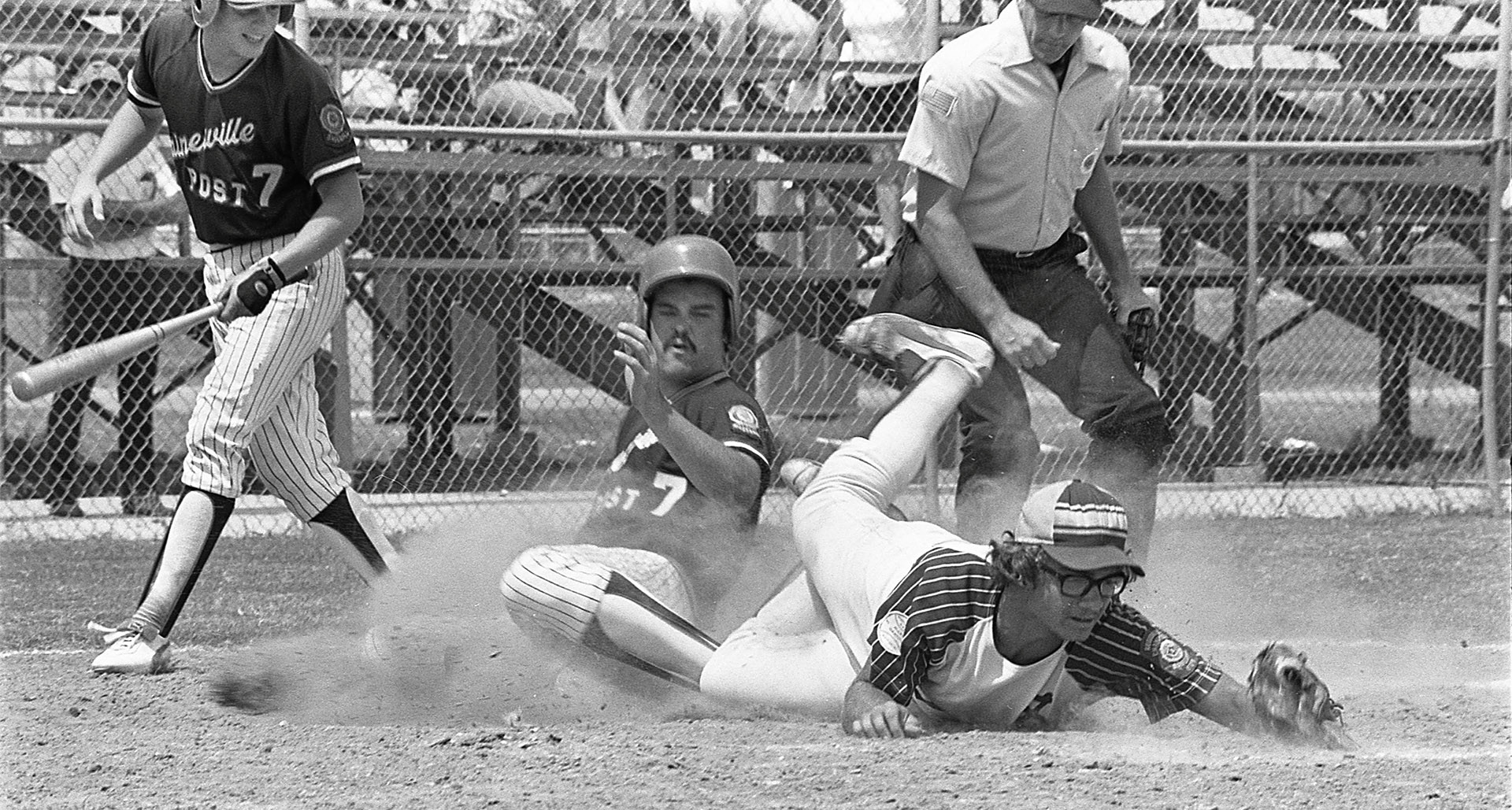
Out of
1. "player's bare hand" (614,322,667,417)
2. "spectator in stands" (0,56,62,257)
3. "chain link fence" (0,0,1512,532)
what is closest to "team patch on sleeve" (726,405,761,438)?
"player's bare hand" (614,322,667,417)

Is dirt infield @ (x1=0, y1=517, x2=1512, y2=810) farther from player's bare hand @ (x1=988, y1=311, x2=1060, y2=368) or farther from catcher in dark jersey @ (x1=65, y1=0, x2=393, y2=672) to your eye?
player's bare hand @ (x1=988, y1=311, x2=1060, y2=368)

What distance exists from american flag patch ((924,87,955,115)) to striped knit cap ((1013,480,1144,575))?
5.39 feet

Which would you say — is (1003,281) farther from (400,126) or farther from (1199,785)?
(400,126)

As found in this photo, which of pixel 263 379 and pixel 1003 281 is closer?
pixel 263 379

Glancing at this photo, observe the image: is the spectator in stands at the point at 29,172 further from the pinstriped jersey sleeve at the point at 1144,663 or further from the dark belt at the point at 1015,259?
the pinstriped jersey sleeve at the point at 1144,663

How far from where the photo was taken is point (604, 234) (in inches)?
386

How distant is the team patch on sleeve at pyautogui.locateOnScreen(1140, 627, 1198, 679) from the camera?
3.64m

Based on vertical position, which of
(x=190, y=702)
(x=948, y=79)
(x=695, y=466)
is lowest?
(x=190, y=702)

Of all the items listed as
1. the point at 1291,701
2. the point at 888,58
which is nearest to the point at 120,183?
the point at 888,58

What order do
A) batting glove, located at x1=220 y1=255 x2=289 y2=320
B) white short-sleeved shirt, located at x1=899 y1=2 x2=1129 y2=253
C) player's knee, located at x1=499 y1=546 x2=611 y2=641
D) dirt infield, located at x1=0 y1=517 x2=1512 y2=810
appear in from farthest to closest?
white short-sleeved shirt, located at x1=899 y1=2 x2=1129 y2=253 → batting glove, located at x1=220 y1=255 x2=289 y2=320 → player's knee, located at x1=499 y1=546 x2=611 y2=641 → dirt infield, located at x1=0 y1=517 x2=1512 y2=810

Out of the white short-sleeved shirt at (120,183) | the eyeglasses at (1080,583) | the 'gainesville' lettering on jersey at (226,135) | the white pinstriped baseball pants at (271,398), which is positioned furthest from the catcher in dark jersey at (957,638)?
the white short-sleeved shirt at (120,183)

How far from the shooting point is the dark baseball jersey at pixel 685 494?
438 cm

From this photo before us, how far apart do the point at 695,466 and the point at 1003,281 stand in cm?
136

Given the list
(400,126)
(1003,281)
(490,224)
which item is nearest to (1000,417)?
(1003,281)
